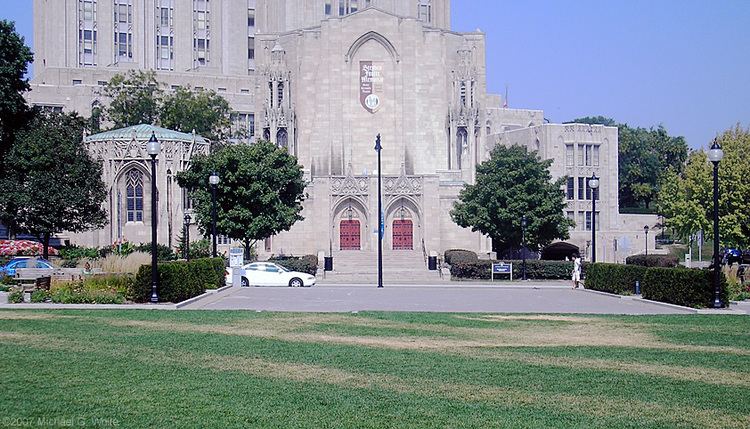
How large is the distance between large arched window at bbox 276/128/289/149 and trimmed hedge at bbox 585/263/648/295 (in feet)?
129

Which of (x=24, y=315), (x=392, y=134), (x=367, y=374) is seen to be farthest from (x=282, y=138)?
(x=367, y=374)

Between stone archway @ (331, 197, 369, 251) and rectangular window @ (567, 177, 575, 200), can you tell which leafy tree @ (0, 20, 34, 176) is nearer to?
stone archway @ (331, 197, 369, 251)

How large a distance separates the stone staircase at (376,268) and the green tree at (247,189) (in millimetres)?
4598

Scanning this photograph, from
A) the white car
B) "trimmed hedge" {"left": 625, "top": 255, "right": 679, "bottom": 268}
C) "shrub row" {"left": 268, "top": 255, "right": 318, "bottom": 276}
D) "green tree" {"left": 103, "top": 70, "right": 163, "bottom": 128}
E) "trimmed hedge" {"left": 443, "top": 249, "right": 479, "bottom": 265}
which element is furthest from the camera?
"green tree" {"left": 103, "top": 70, "right": 163, "bottom": 128}

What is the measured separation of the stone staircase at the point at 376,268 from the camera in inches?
2233

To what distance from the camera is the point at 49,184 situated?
188 ft

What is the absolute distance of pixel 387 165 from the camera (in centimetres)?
7825

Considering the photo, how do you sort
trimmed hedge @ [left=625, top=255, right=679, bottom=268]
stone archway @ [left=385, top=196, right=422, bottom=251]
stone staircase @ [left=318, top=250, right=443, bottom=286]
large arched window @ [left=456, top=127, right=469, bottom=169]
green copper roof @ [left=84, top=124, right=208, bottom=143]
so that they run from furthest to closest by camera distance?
large arched window @ [left=456, top=127, right=469, bottom=169] → stone archway @ [left=385, top=196, right=422, bottom=251] → green copper roof @ [left=84, top=124, right=208, bottom=143] → trimmed hedge @ [left=625, top=255, right=679, bottom=268] → stone staircase @ [left=318, top=250, right=443, bottom=286]

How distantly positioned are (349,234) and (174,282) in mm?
44220

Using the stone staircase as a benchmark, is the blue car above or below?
above

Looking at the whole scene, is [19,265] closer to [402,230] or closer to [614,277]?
[614,277]

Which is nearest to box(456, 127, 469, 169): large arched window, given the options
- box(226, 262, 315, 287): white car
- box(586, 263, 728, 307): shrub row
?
box(226, 262, 315, 287): white car

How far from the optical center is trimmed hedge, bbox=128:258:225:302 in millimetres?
29344

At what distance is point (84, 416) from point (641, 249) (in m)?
77.4
